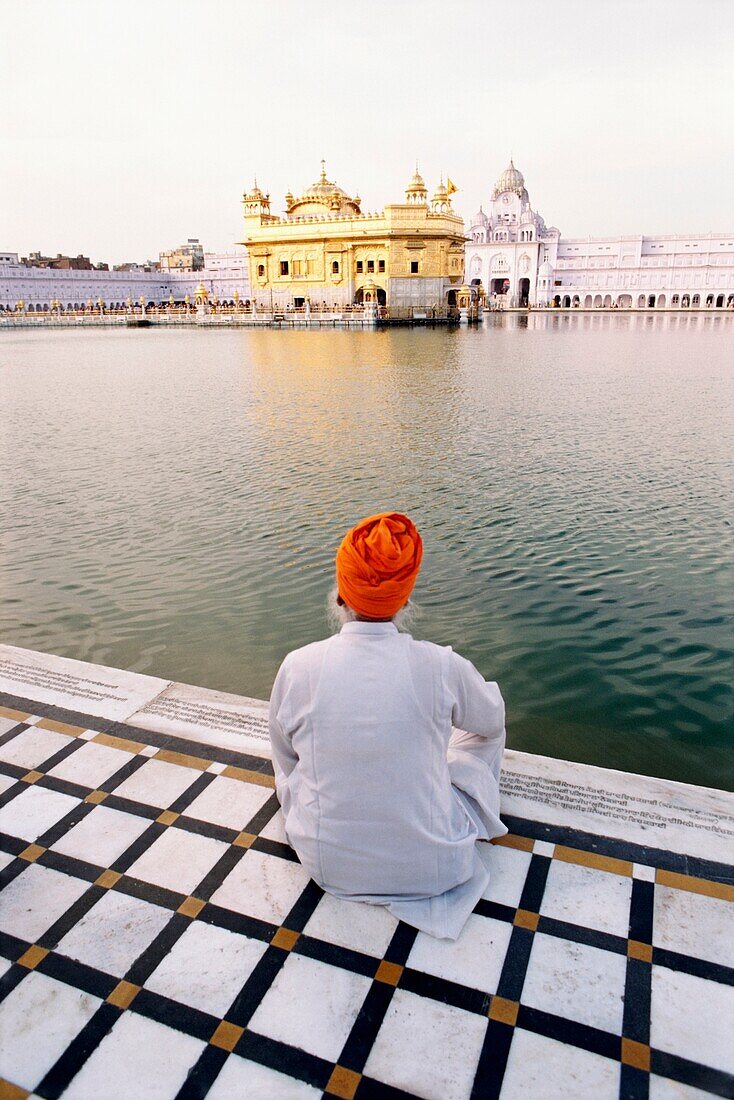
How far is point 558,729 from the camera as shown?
3.82 metres

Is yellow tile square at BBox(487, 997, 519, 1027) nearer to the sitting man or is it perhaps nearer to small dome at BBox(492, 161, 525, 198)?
the sitting man

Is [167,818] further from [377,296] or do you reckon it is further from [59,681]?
[377,296]

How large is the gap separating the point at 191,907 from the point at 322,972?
476 millimetres

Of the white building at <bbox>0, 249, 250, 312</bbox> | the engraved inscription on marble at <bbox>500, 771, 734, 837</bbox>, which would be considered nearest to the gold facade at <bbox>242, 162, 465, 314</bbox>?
the white building at <bbox>0, 249, 250, 312</bbox>

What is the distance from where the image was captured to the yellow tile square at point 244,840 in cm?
240

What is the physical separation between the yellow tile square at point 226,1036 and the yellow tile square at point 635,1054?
3.05 ft

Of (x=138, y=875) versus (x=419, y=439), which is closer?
(x=138, y=875)

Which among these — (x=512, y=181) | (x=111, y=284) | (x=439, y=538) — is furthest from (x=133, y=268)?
(x=439, y=538)

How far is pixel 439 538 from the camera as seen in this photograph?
664 centimetres

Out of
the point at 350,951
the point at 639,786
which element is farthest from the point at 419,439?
the point at 350,951

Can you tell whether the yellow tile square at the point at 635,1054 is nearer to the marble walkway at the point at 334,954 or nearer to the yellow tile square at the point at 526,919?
the marble walkway at the point at 334,954

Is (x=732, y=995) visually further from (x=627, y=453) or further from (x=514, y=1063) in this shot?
(x=627, y=453)

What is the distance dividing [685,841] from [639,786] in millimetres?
314

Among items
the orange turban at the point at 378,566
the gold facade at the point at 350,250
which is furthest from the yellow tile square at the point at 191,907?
the gold facade at the point at 350,250
